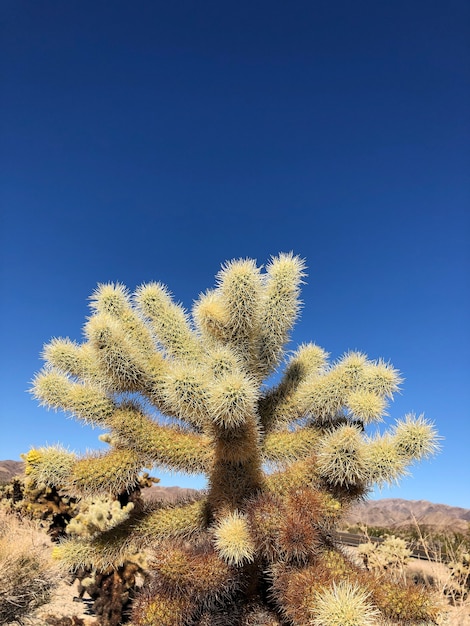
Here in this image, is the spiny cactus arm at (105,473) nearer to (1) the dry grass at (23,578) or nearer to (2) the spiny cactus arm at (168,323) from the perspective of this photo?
(2) the spiny cactus arm at (168,323)

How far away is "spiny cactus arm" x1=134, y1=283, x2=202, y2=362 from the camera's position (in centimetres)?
420

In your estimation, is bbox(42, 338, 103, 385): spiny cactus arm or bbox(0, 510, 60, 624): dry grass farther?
bbox(0, 510, 60, 624): dry grass

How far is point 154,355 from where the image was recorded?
4.04 metres

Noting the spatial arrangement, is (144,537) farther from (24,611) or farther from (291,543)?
(24,611)

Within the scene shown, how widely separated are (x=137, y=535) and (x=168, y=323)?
168 centimetres

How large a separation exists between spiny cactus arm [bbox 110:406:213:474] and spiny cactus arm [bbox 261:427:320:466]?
0.44 meters

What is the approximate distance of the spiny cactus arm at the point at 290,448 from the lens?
12.0 ft

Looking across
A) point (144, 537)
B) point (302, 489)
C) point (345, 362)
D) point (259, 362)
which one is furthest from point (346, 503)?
point (144, 537)

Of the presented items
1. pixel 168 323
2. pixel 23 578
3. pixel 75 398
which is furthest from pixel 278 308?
→ pixel 23 578

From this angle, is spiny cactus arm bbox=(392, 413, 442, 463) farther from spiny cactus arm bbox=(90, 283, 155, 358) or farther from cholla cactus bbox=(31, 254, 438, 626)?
spiny cactus arm bbox=(90, 283, 155, 358)

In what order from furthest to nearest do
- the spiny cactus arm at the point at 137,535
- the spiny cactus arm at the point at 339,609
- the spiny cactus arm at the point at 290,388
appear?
the spiny cactus arm at the point at 290,388 < the spiny cactus arm at the point at 137,535 < the spiny cactus arm at the point at 339,609

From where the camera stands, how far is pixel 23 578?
6691 millimetres

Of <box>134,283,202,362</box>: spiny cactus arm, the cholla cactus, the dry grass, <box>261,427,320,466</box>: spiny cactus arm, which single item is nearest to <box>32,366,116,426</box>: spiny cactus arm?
the cholla cactus

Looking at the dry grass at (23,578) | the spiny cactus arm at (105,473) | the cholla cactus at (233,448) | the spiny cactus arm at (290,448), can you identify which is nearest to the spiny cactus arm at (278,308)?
the cholla cactus at (233,448)
